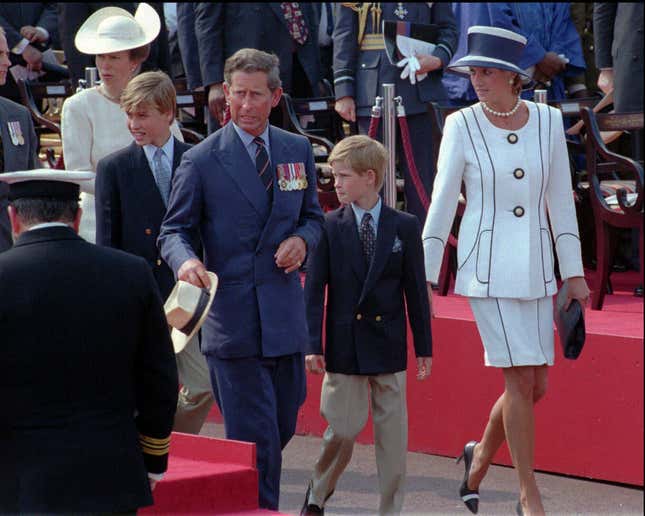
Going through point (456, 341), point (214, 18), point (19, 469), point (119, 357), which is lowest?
point (456, 341)

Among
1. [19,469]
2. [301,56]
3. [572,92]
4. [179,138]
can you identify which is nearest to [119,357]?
[19,469]

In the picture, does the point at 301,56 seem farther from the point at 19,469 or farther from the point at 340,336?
the point at 19,469

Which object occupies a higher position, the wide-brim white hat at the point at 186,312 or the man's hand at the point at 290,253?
the man's hand at the point at 290,253

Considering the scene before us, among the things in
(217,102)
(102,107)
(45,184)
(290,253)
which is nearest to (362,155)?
(290,253)

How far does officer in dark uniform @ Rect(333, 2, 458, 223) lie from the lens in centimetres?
823

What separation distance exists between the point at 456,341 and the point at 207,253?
202 cm

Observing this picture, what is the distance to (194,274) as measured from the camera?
193 inches

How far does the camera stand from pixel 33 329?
12.1 ft

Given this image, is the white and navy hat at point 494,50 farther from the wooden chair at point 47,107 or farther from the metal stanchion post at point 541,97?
the wooden chair at point 47,107

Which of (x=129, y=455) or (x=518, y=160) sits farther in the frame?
(x=518, y=160)

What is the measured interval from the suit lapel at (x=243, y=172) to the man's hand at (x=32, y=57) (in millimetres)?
4890

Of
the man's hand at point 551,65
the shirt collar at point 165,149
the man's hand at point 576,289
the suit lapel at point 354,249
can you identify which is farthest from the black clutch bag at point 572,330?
the man's hand at point 551,65

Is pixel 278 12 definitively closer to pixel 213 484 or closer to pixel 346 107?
pixel 346 107

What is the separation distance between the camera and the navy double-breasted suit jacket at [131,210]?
577 centimetres
